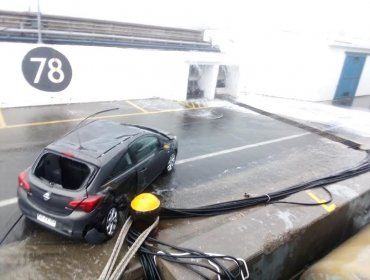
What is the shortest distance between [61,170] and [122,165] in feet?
3.39

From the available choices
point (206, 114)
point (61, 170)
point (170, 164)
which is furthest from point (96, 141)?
point (206, 114)

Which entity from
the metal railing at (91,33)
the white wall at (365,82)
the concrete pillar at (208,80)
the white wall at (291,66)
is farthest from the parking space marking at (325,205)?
the white wall at (365,82)

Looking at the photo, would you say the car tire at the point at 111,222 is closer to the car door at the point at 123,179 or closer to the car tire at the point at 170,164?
the car door at the point at 123,179

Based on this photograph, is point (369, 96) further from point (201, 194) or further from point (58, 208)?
point (58, 208)

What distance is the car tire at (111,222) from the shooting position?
17.0 ft

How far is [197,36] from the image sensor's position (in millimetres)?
21562

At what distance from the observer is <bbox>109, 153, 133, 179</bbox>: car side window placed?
17.8ft

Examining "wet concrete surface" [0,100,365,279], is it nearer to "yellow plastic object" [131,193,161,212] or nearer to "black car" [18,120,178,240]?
"black car" [18,120,178,240]

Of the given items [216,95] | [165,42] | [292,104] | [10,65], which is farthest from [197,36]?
[10,65]

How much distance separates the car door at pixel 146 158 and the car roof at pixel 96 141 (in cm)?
20

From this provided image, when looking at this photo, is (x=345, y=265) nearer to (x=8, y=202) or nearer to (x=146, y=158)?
(x=146, y=158)

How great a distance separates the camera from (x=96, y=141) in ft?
19.1

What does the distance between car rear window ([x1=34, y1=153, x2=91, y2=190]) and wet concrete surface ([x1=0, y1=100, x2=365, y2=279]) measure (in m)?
0.96

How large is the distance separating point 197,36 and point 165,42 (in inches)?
174
